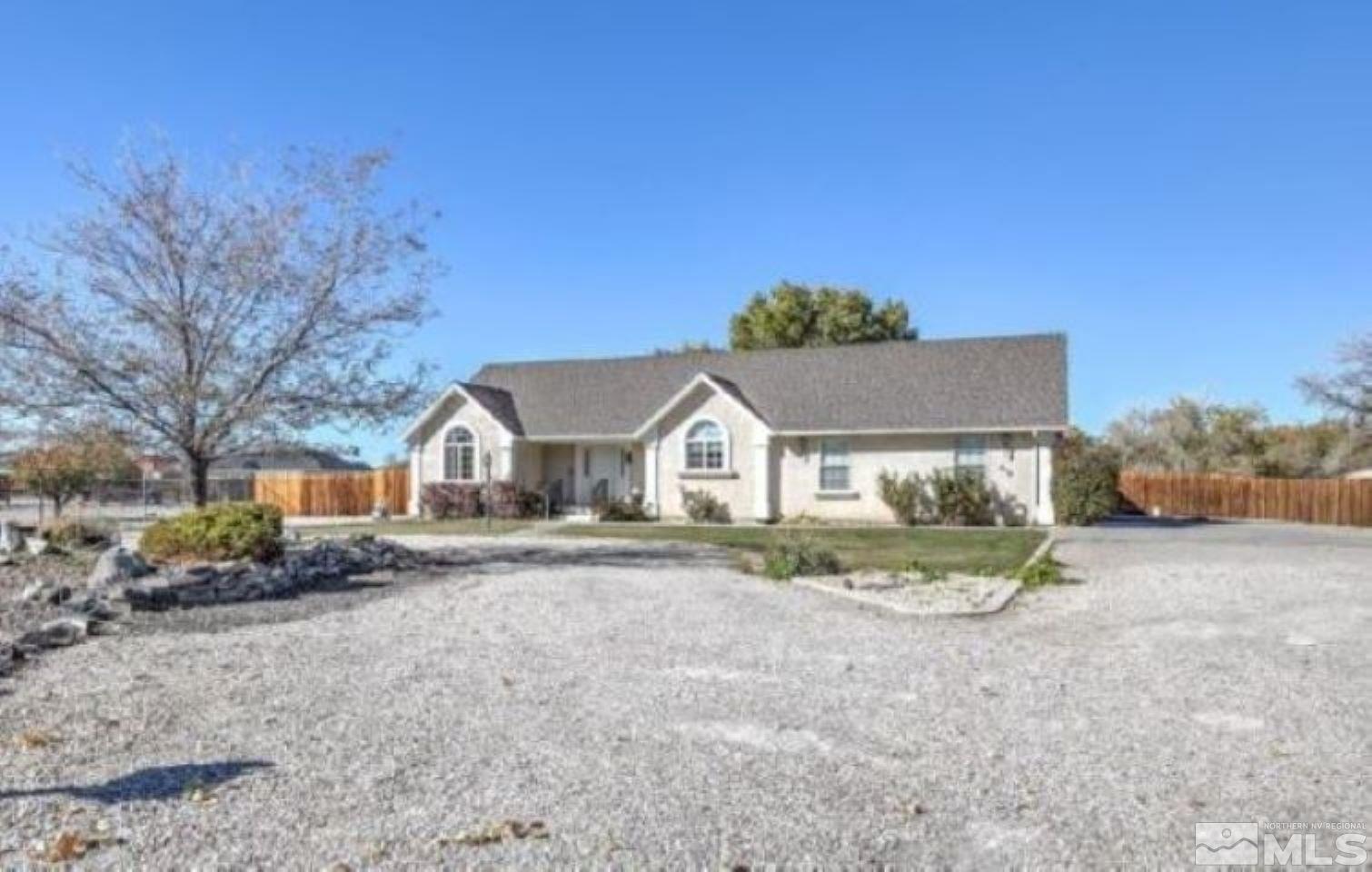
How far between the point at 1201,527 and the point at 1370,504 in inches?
275

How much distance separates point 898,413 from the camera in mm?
29281

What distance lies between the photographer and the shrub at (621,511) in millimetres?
30156

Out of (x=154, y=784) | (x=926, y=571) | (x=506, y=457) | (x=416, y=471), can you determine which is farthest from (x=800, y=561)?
(x=416, y=471)

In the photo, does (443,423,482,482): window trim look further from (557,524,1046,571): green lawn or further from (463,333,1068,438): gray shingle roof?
(557,524,1046,571): green lawn

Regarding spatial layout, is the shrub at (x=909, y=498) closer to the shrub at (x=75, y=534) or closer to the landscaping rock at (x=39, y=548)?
the shrub at (x=75, y=534)

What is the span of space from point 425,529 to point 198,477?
A: 9798 millimetres

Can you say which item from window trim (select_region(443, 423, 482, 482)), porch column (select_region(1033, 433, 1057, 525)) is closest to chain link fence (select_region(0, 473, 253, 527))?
window trim (select_region(443, 423, 482, 482))

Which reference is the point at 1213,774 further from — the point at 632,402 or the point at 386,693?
the point at 632,402

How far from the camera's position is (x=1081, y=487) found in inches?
1070

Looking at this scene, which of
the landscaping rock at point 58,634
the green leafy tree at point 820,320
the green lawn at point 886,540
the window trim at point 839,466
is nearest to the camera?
the landscaping rock at point 58,634

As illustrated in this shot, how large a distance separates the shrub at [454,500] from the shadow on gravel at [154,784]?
26518 millimetres

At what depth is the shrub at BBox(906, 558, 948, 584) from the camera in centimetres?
1510

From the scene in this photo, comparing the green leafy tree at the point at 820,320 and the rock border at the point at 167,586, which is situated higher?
the green leafy tree at the point at 820,320

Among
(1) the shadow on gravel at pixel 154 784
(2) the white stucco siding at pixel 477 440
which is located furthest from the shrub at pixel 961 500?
(1) the shadow on gravel at pixel 154 784
